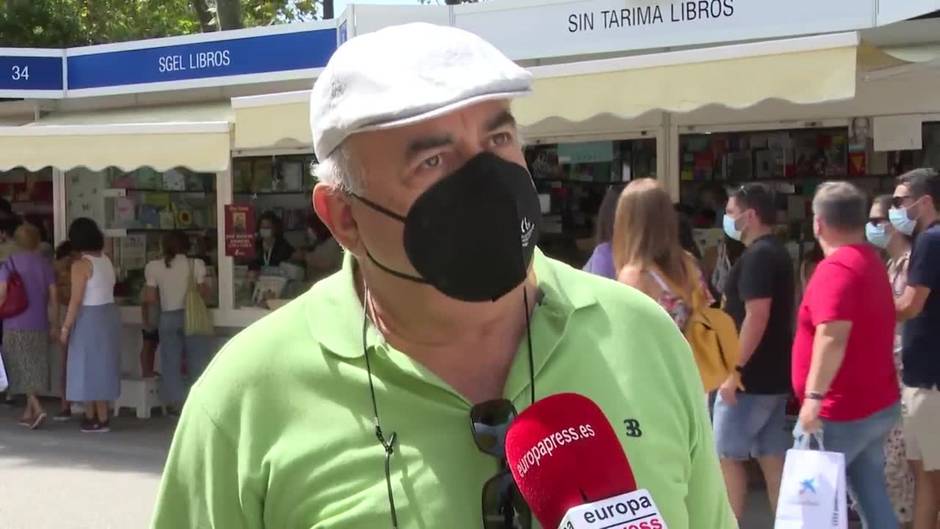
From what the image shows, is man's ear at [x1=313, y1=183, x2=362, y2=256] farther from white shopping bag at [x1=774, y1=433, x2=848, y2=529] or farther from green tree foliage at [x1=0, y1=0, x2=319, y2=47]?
green tree foliage at [x1=0, y1=0, x2=319, y2=47]

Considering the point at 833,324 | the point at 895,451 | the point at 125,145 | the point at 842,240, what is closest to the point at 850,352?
the point at 833,324

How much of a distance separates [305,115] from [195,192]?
156 inches

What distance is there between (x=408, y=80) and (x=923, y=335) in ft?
14.3

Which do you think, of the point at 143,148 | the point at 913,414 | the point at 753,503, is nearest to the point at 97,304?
the point at 143,148

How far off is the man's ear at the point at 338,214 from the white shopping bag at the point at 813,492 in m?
3.30

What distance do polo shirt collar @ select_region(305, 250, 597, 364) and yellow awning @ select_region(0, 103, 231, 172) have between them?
6.41 meters

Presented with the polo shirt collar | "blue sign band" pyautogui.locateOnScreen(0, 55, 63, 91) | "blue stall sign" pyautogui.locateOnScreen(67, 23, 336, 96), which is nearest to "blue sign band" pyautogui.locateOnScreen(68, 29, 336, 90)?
"blue stall sign" pyautogui.locateOnScreen(67, 23, 336, 96)

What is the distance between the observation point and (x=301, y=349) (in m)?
1.71

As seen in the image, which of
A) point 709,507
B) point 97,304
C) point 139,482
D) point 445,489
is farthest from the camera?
point 97,304

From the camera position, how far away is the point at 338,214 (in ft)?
5.65

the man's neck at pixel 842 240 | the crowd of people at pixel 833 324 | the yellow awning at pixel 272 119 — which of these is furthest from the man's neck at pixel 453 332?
the yellow awning at pixel 272 119

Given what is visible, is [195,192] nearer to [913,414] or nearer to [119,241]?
[119,241]

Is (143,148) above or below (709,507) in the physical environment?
above

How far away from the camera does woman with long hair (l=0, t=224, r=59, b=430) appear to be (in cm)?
993
